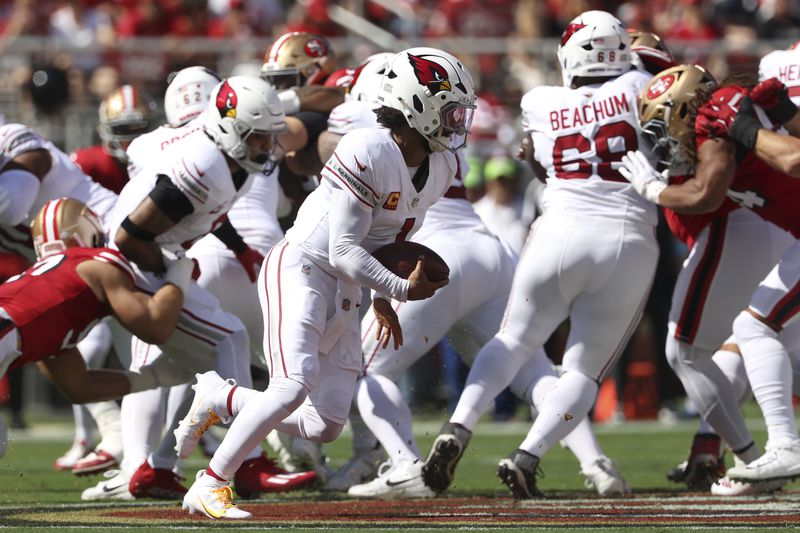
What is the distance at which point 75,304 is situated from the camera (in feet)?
18.6

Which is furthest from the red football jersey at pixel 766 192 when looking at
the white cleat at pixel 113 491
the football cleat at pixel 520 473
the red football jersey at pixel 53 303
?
the white cleat at pixel 113 491

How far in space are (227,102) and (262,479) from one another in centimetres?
163

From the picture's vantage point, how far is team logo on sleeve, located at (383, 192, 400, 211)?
5.06m

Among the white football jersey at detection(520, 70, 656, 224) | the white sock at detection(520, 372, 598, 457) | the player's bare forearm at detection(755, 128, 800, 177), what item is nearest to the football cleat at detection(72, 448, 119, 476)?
the white sock at detection(520, 372, 598, 457)

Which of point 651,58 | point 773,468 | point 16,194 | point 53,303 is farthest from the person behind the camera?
point 16,194

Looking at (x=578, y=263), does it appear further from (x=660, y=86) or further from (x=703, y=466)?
(x=703, y=466)

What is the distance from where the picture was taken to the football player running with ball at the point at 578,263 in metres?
6.02

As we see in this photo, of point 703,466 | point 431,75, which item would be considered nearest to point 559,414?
point 703,466

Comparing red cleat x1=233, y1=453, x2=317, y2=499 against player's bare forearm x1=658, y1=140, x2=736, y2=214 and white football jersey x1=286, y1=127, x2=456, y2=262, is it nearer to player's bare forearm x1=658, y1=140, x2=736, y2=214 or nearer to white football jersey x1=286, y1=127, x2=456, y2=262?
white football jersey x1=286, y1=127, x2=456, y2=262

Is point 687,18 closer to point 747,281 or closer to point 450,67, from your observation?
point 747,281

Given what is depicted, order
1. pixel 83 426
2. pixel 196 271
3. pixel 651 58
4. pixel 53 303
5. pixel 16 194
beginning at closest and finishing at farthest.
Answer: pixel 53 303, pixel 196 271, pixel 651 58, pixel 16 194, pixel 83 426

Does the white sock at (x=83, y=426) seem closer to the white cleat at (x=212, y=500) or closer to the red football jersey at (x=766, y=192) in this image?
the white cleat at (x=212, y=500)

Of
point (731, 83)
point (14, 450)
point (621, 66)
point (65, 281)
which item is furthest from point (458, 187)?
point (14, 450)

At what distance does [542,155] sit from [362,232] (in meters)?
1.63
